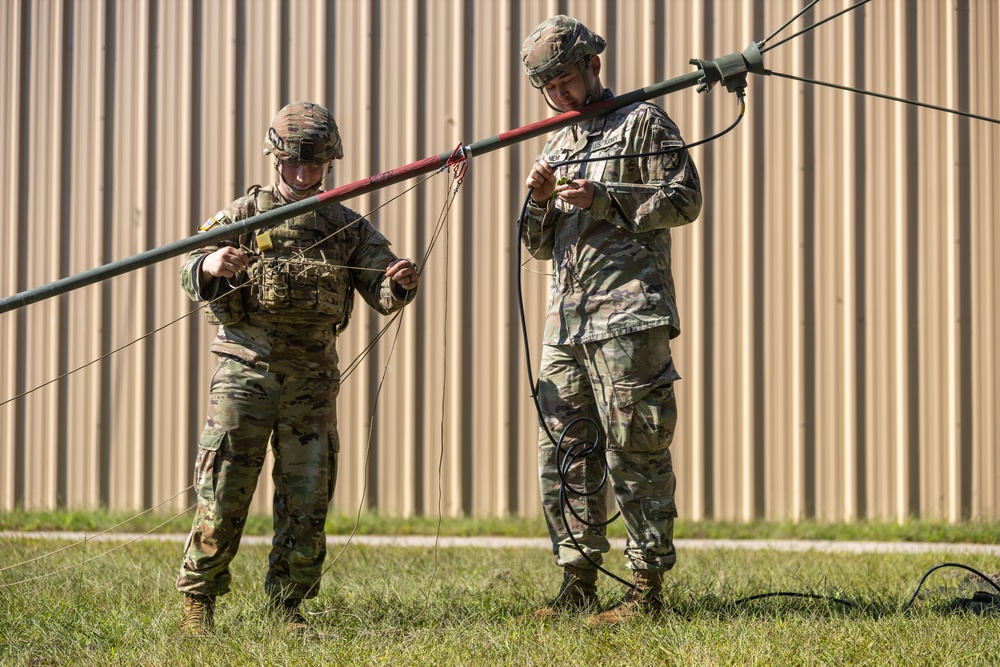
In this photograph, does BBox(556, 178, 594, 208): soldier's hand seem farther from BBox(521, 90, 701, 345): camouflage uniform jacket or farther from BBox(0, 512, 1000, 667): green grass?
BBox(0, 512, 1000, 667): green grass

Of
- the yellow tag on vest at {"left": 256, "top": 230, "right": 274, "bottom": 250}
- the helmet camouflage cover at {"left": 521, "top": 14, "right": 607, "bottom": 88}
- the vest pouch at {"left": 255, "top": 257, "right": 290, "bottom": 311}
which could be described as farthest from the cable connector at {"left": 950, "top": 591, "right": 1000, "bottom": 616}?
the yellow tag on vest at {"left": 256, "top": 230, "right": 274, "bottom": 250}

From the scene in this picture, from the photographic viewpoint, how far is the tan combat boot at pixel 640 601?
3400 mm

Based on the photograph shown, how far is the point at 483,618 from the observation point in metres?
3.51

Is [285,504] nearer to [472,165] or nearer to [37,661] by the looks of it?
[37,661]

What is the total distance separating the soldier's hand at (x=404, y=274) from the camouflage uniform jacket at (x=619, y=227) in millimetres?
500

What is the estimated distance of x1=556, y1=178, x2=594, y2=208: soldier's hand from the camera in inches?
131

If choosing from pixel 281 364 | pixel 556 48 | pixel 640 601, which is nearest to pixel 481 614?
pixel 640 601

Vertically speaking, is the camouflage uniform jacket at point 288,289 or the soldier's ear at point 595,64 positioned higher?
the soldier's ear at point 595,64

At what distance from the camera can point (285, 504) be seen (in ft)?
11.7

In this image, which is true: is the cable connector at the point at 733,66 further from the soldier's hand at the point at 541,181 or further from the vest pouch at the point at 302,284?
the vest pouch at the point at 302,284

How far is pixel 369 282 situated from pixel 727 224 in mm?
3451

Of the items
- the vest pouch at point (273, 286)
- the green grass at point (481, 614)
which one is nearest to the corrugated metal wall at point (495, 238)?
the green grass at point (481, 614)

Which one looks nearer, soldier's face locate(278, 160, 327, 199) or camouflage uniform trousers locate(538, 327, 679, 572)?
camouflage uniform trousers locate(538, 327, 679, 572)

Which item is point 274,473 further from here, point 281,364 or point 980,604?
point 980,604
